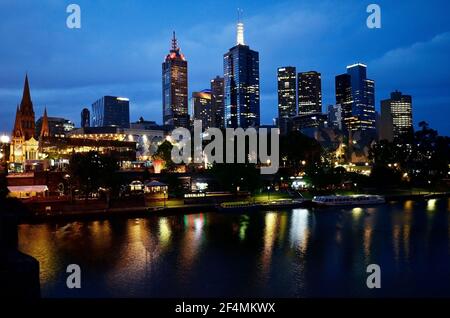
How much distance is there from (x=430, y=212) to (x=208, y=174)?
3697 cm

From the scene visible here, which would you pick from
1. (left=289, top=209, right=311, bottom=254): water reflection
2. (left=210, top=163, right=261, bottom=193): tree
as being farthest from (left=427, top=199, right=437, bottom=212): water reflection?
(left=210, top=163, right=261, bottom=193): tree

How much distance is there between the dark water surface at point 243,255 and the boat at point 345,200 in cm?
1153

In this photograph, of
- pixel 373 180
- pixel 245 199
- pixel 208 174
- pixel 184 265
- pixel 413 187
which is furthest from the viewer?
pixel 413 187

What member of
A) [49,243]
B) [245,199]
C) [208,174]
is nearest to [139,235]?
[49,243]

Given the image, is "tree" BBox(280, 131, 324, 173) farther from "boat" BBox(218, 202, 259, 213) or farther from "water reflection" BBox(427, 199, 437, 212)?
"boat" BBox(218, 202, 259, 213)

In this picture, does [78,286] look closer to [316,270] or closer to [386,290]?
[316,270]

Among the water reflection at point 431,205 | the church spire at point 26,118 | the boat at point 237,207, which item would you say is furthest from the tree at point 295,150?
the church spire at point 26,118

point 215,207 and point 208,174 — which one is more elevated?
point 208,174

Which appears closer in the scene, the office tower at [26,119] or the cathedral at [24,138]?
the cathedral at [24,138]

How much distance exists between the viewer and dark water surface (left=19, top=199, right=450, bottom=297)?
960 inches

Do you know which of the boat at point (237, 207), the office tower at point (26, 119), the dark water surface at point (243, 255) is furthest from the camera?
the office tower at point (26, 119)

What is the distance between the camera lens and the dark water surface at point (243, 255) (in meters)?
24.4

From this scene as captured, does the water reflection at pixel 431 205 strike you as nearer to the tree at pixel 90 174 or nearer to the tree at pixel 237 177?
the tree at pixel 237 177
